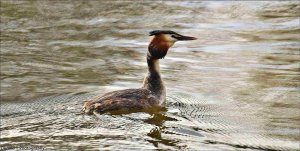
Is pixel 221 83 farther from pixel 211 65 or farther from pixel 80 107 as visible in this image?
pixel 80 107

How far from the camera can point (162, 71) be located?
1270 centimetres

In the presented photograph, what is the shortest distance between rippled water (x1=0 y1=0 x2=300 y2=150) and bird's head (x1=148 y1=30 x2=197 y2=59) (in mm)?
717

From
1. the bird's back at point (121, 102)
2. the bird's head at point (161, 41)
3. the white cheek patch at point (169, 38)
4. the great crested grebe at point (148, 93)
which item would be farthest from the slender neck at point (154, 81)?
the white cheek patch at point (169, 38)

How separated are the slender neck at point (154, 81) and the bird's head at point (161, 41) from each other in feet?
0.39

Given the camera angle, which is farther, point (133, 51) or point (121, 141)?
point (133, 51)

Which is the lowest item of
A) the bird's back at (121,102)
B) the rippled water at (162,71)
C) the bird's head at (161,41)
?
the rippled water at (162,71)

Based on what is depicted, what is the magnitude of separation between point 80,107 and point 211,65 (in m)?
3.94

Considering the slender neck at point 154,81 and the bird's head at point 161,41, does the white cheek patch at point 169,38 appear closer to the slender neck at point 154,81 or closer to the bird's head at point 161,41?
the bird's head at point 161,41

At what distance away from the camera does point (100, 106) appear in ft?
30.8

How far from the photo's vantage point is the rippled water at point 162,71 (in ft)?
28.2

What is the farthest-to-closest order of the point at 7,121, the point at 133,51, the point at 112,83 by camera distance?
Answer: the point at 133,51 < the point at 112,83 < the point at 7,121

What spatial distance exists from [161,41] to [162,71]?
2.46 metres

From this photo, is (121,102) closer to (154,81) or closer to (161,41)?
(154,81)

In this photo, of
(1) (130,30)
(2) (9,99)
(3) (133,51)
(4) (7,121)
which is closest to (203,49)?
(3) (133,51)
